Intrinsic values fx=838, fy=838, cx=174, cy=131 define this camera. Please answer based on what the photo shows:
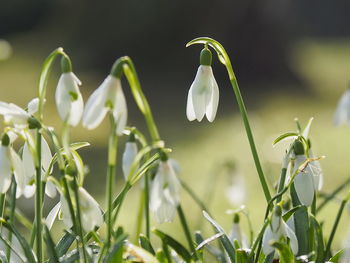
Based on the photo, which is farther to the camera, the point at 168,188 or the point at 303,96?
the point at 303,96

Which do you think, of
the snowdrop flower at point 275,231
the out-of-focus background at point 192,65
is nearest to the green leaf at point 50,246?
the snowdrop flower at point 275,231

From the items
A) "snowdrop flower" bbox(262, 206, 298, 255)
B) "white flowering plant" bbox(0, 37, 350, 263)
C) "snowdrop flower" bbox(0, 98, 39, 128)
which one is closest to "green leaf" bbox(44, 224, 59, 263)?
"white flowering plant" bbox(0, 37, 350, 263)

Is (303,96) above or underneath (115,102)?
underneath

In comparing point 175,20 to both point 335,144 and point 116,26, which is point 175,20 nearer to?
point 116,26

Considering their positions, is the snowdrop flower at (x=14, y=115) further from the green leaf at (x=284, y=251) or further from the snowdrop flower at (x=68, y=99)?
the green leaf at (x=284, y=251)

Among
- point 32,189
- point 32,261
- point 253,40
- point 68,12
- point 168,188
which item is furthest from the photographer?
point 68,12

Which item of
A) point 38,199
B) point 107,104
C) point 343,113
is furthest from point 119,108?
point 343,113

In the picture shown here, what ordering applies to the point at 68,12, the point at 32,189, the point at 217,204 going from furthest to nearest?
the point at 68,12 < the point at 217,204 < the point at 32,189

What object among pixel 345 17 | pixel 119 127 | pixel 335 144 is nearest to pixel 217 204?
pixel 335 144
